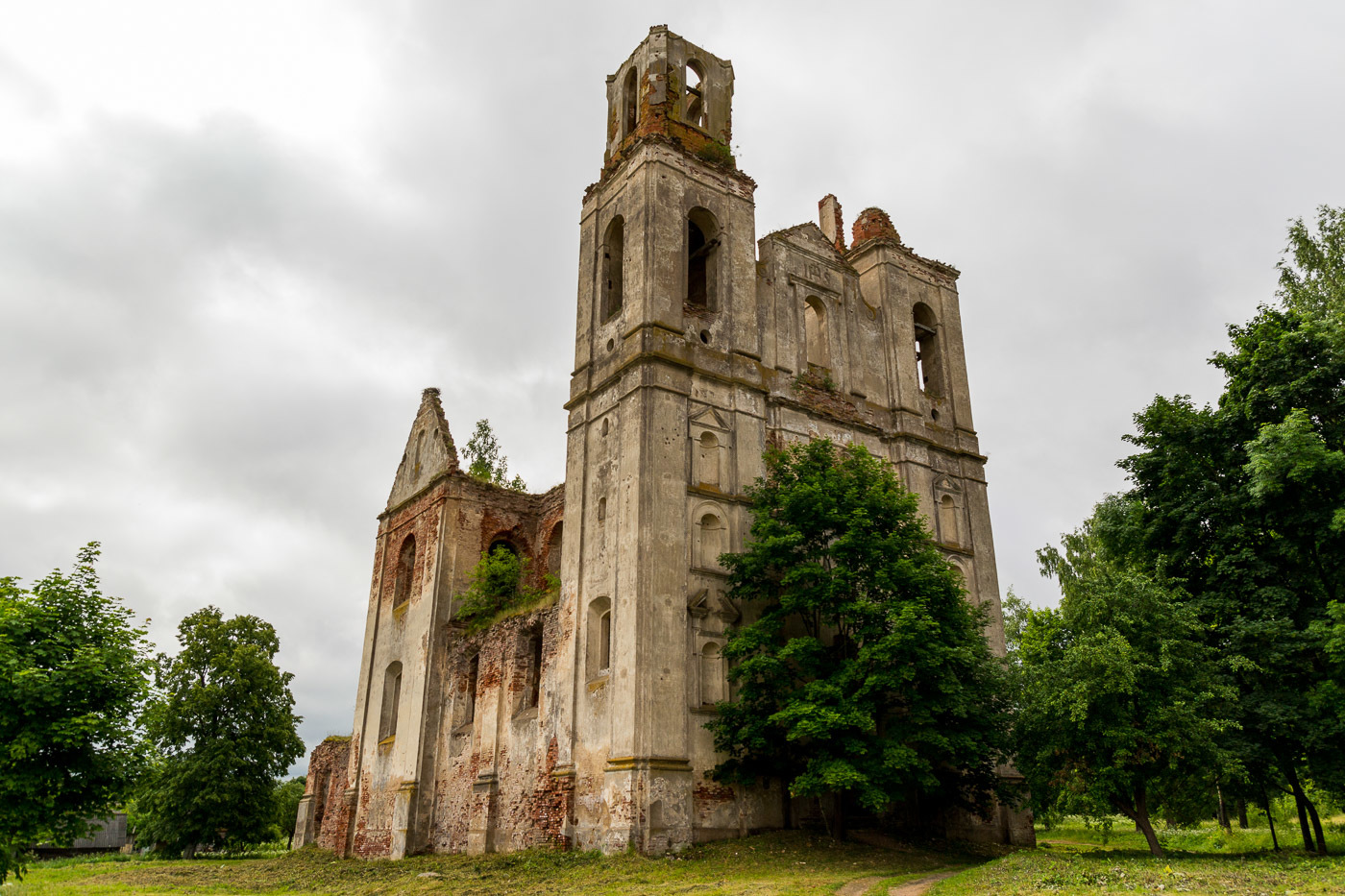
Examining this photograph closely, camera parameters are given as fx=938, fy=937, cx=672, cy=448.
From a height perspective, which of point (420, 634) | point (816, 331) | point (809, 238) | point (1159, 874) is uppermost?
point (809, 238)

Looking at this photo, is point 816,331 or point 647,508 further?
point 816,331

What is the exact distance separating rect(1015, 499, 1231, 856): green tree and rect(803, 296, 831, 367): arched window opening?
9985mm

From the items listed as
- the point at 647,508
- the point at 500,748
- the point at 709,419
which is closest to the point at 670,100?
the point at 709,419

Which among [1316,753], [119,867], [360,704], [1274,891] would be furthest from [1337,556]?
[119,867]

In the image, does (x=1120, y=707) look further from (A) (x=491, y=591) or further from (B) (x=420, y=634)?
(B) (x=420, y=634)

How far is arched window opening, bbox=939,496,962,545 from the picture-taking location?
24886 millimetres

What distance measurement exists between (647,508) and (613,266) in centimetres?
804

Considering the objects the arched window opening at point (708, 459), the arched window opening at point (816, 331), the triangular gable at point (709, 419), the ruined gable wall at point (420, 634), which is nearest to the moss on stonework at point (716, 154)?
the arched window opening at point (816, 331)

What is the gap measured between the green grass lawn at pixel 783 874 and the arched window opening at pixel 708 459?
740 centimetres

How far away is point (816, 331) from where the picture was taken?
25.9 m

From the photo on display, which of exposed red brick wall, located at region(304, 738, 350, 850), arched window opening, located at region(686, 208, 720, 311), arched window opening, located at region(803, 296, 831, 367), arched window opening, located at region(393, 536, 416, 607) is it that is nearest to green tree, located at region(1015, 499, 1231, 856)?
arched window opening, located at region(803, 296, 831, 367)

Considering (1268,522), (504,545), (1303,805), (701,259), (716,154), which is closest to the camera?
(1303,805)

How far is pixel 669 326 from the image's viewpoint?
2169 cm

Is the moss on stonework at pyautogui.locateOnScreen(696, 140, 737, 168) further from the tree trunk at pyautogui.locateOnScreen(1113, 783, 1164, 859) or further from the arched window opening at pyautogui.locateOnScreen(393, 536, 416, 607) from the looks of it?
the tree trunk at pyautogui.locateOnScreen(1113, 783, 1164, 859)
